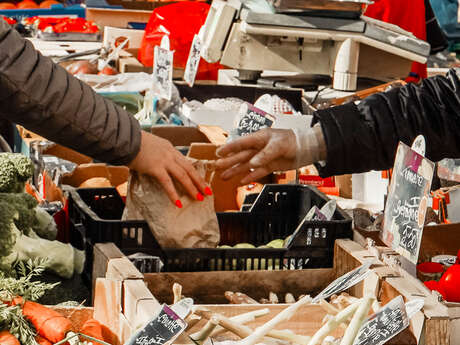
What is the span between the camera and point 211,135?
3.54m

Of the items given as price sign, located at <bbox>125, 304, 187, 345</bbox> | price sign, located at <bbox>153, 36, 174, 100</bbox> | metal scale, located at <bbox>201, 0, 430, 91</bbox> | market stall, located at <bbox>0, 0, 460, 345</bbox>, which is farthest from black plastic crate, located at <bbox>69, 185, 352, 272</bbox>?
metal scale, located at <bbox>201, 0, 430, 91</bbox>

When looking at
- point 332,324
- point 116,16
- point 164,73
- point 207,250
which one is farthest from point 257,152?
point 116,16

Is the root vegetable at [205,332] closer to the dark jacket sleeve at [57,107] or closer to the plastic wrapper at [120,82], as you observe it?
the dark jacket sleeve at [57,107]

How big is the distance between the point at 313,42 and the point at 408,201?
2.67m

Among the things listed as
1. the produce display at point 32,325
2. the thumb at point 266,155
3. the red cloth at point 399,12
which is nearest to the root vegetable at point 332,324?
the produce display at point 32,325

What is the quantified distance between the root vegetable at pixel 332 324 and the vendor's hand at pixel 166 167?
2.17ft

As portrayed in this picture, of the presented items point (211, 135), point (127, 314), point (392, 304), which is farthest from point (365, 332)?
point (211, 135)

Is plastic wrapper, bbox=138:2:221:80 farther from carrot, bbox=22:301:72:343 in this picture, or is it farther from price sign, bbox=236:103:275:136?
carrot, bbox=22:301:72:343

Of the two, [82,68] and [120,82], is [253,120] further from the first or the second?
[82,68]

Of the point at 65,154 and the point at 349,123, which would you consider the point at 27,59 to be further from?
the point at 65,154

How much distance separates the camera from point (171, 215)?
6.89ft

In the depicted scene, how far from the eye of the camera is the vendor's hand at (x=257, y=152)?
2395mm

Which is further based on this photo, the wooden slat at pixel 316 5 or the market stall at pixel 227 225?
the wooden slat at pixel 316 5

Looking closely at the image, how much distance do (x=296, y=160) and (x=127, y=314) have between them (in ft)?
3.23
